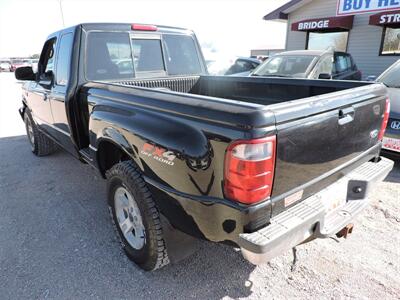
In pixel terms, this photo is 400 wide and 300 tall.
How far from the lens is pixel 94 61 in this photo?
3.41m

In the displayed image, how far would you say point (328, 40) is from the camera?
45.7 feet

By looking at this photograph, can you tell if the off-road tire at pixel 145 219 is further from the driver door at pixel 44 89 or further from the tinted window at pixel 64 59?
the driver door at pixel 44 89

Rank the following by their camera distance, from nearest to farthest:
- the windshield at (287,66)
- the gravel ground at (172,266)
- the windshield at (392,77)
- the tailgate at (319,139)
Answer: the tailgate at (319,139)
the gravel ground at (172,266)
the windshield at (392,77)
the windshield at (287,66)

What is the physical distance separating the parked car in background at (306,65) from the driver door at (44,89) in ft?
16.0

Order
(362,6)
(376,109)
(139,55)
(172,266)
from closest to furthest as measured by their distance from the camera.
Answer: (376,109), (172,266), (139,55), (362,6)

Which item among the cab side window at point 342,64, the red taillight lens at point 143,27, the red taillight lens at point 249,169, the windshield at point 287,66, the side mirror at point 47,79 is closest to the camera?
the red taillight lens at point 249,169

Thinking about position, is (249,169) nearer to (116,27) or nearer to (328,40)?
(116,27)

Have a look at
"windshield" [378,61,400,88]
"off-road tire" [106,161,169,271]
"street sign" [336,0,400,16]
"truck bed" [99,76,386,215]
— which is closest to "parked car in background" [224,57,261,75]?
"street sign" [336,0,400,16]

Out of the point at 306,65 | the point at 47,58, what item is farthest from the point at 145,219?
the point at 306,65

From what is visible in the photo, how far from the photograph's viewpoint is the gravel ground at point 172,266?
7.85 feet

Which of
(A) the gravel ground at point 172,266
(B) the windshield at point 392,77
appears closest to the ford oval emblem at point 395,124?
(B) the windshield at point 392,77

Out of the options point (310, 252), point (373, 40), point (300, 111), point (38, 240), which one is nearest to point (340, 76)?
point (373, 40)

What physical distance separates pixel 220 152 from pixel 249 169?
0.60 ft

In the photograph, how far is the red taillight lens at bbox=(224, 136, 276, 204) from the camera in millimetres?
1653
